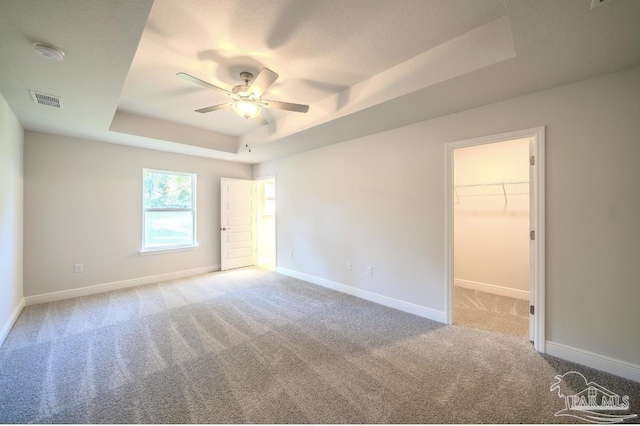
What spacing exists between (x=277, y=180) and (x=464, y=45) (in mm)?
4069

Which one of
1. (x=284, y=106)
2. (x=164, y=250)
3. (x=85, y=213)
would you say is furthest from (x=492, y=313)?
(x=85, y=213)

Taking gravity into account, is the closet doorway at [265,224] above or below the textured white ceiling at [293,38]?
below

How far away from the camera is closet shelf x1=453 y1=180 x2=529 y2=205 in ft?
12.6

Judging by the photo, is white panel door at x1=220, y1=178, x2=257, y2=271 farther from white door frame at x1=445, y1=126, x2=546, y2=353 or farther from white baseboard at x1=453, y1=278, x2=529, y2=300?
white door frame at x1=445, y1=126, x2=546, y2=353

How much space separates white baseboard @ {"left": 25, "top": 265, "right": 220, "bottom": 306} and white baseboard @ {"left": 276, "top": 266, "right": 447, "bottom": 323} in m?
2.07

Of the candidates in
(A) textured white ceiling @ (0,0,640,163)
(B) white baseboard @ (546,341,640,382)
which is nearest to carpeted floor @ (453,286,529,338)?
(B) white baseboard @ (546,341,640,382)

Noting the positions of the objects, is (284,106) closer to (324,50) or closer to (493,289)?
(324,50)

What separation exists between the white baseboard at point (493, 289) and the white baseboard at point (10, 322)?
5.34 metres

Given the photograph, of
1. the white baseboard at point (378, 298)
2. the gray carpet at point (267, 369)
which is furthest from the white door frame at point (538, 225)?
the white baseboard at point (378, 298)

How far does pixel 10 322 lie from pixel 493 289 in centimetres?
640

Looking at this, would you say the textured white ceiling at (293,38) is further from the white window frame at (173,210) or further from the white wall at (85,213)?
the white window frame at (173,210)

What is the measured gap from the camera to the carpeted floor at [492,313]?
2893 millimetres

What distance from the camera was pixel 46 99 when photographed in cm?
255

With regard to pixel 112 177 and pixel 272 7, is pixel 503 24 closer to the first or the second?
pixel 272 7
